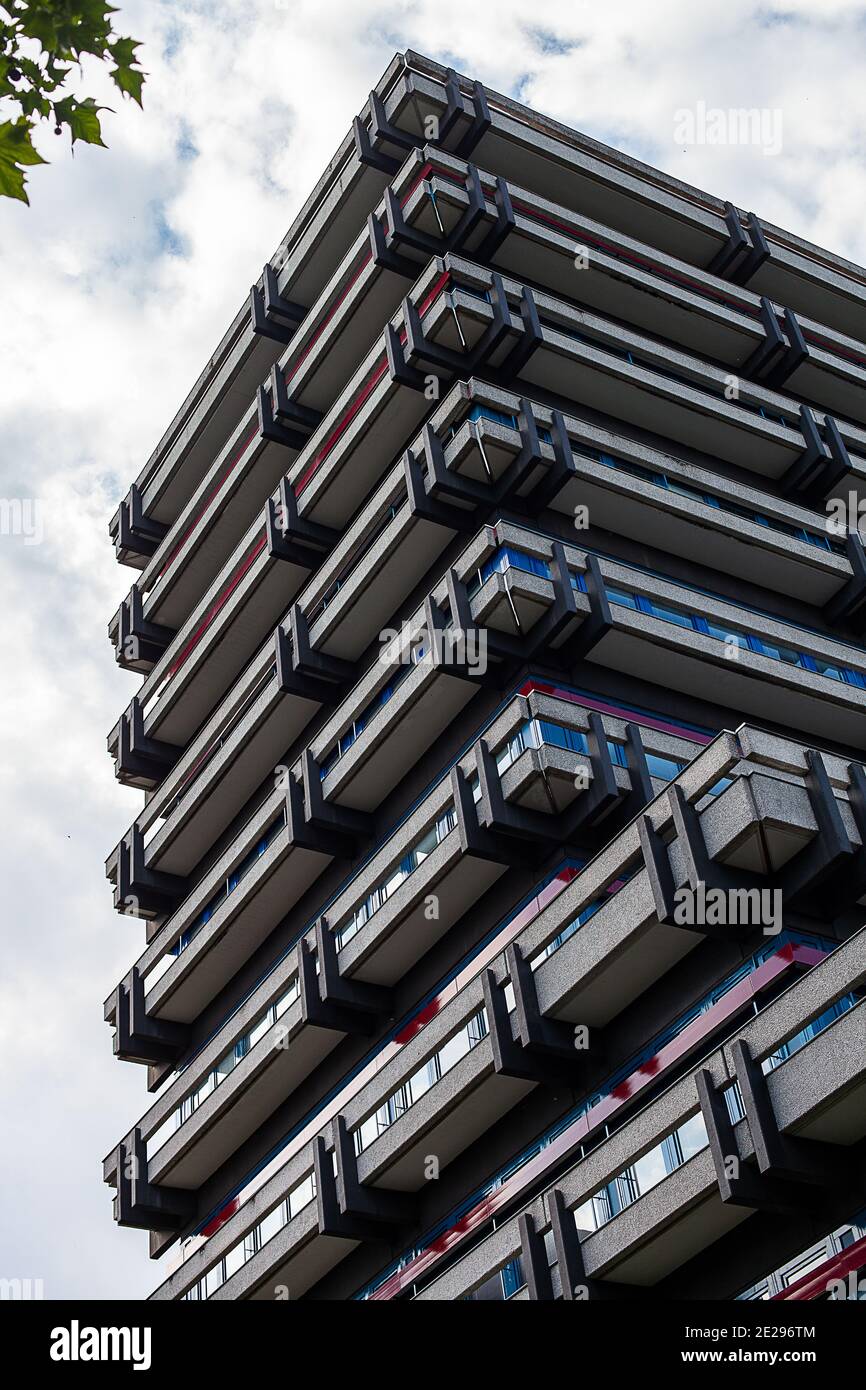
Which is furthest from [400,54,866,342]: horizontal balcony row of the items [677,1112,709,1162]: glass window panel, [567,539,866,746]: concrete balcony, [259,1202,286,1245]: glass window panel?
[677,1112,709,1162]: glass window panel

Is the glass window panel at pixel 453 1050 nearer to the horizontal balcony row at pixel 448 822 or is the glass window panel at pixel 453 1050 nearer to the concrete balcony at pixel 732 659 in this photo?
the horizontal balcony row at pixel 448 822

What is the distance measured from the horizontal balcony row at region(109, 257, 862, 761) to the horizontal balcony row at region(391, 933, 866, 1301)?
2069cm

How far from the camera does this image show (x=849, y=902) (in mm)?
30172

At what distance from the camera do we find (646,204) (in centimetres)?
5519

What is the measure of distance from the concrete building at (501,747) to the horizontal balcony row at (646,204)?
186mm

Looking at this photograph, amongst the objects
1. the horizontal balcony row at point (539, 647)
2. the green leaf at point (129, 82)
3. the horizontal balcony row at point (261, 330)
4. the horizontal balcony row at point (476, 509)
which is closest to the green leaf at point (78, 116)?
the green leaf at point (129, 82)

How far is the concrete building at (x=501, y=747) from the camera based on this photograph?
1107 inches

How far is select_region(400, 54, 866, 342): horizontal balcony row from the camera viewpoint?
5309 cm

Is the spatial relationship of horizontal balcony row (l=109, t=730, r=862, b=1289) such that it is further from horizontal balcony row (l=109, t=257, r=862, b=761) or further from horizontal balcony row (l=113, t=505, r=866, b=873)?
horizontal balcony row (l=109, t=257, r=862, b=761)

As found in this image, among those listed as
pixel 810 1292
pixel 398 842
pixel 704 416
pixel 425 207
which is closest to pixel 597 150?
pixel 425 207

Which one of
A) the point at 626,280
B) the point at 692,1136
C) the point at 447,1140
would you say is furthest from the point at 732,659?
the point at 626,280

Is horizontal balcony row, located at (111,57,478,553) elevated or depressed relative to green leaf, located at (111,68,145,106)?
elevated
